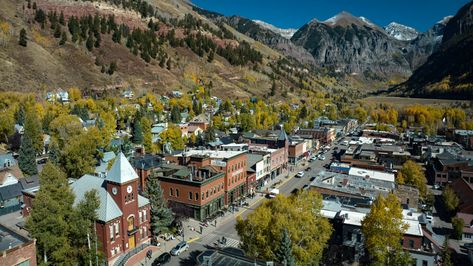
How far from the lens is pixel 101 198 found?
34938mm

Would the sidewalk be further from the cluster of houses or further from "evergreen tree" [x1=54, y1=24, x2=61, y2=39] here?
"evergreen tree" [x1=54, y1=24, x2=61, y2=39]

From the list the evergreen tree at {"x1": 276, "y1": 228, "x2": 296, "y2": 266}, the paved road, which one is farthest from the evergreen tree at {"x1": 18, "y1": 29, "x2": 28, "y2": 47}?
the evergreen tree at {"x1": 276, "y1": 228, "x2": 296, "y2": 266}

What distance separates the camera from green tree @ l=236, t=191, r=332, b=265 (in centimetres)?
3000

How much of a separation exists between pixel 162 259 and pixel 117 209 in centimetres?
690

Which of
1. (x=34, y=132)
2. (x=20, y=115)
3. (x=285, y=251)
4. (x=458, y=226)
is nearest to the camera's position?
(x=285, y=251)

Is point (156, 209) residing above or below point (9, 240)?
below

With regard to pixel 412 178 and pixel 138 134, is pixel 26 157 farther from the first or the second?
pixel 412 178

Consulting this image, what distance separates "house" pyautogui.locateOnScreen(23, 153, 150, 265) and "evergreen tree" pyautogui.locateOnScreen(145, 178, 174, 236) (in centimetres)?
178

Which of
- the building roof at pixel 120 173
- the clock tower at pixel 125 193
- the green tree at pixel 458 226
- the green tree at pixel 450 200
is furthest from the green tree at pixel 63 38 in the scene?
the green tree at pixel 458 226

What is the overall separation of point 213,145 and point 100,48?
10819cm

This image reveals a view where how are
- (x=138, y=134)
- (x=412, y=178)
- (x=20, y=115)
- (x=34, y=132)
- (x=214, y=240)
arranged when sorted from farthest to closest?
1. (x=20, y=115)
2. (x=138, y=134)
3. (x=34, y=132)
4. (x=412, y=178)
5. (x=214, y=240)

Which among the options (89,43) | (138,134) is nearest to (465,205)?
(138,134)

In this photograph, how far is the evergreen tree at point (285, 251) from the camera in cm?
2794

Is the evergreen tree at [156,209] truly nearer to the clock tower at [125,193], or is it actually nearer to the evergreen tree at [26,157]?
the clock tower at [125,193]
